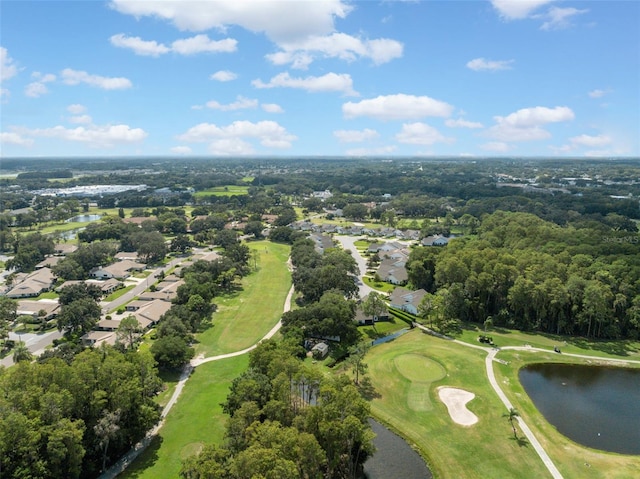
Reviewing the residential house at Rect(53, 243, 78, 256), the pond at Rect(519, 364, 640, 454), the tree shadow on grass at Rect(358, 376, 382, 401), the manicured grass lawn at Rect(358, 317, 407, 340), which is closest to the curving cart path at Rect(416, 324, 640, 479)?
the pond at Rect(519, 364, 640, 454)

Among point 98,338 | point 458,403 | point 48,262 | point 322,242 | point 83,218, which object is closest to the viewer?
point 458,403

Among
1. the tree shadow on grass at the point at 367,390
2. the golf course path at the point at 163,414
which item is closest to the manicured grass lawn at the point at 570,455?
the tree shadow on grass at the point at 367,390

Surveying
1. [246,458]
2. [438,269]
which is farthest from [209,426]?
[438,269]

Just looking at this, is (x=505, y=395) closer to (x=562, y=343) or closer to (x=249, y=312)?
(x=562, y=343)

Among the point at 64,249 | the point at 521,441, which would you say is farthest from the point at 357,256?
the point at 64,249

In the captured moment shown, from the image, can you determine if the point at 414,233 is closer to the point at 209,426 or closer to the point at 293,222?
the point at 293,222

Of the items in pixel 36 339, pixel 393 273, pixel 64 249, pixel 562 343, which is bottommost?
pixel 562 343

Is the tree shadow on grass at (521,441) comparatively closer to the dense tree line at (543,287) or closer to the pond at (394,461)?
the pond at (394,461)

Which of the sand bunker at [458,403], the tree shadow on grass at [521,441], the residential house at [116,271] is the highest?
the residential house at [116,271]
